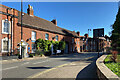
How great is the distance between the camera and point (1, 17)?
1412 centimetres

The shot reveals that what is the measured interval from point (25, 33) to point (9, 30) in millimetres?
3083

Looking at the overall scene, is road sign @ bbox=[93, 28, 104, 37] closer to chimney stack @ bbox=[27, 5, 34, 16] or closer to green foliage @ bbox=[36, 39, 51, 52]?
green foliage @ bbox=[36, 39, 51, 52]

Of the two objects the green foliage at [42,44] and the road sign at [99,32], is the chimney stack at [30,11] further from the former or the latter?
the road sign at [99,32]

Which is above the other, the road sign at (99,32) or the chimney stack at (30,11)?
the chimney stack at (30,11)

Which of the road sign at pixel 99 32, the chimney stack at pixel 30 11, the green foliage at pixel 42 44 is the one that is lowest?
the green foliage at pixel 42 44

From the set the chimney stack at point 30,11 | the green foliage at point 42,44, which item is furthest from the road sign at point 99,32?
the chimney stack at point 30,11

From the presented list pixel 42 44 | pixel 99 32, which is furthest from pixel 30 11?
pixel 99 32

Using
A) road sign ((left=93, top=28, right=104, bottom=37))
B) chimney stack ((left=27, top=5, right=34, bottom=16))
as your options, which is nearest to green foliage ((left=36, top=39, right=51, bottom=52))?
chimney stack ((left=27, top=5, right=34, bottom=16))

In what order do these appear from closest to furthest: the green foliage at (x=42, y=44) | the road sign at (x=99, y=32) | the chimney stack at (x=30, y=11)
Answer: the road sign at (x=99, y=32)
the green foliage at (x=42, y=44)
the chimney stack at (x=30, y=11)

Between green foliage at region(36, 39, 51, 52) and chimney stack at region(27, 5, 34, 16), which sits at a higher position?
chimney stack at region(27, 5, 34, 16)

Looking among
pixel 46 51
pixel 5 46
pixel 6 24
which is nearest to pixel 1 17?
pixel 6 24

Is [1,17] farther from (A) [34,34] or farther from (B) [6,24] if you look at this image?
(A) [34,34]

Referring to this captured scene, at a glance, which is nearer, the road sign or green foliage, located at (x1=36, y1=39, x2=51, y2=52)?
the road sign

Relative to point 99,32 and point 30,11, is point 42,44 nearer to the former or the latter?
point 30,11
